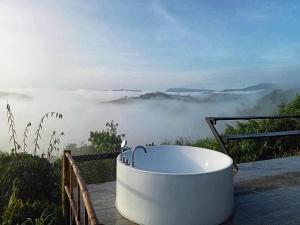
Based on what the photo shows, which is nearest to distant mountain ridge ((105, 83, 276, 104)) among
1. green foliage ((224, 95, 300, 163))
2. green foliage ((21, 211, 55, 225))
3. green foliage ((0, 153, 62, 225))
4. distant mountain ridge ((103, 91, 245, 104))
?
distant mountain ridge ((103, 91, 245, 104))

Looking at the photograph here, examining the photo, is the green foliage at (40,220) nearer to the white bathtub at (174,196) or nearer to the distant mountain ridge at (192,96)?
the white bathtub at (174,196)

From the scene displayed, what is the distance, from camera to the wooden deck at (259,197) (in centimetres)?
221

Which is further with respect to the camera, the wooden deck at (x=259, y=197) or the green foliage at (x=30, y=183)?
the green foliage at (x=30, y=183)

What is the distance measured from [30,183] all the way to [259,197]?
71.3 inches

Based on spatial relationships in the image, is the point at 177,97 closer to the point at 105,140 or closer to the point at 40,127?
the point at 105,140

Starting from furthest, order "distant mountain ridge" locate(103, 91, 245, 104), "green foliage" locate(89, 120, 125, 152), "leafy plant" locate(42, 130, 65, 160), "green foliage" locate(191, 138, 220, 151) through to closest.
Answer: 1. "distant mountain ridge" locate(103, 91, 245, 104)
2. "green foliage" locate(191, 138, 220, 151)
3. "green foliage" locate(89, 120, 125, 152)
4. "leafy plant" locate(42, 130, 65, 160)

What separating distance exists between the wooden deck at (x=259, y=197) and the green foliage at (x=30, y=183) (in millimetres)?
444

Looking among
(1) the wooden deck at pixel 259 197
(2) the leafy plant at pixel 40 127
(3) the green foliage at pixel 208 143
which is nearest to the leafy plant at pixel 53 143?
(2) the leafy plant at pixel 40 127

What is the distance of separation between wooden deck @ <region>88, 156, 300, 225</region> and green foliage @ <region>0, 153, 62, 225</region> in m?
0.44

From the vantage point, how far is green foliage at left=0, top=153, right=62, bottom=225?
2.77 metres

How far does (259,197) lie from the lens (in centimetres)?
258

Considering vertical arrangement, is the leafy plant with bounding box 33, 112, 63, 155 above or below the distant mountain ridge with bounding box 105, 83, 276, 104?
below

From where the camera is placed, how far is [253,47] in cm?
615

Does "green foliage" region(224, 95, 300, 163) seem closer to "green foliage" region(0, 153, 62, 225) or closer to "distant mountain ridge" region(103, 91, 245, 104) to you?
"distant mountain ridge" region(103, 91, 245, 104)
